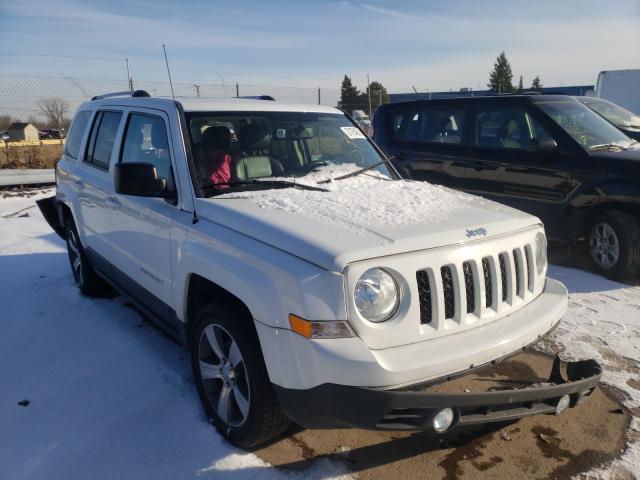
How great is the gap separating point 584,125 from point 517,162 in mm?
882

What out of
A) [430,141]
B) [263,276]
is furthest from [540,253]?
[430,141]

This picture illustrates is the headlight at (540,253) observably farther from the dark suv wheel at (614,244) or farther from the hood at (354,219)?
the dark suv wheel at (614,244)

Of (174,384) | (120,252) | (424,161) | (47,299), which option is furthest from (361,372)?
(424,161)

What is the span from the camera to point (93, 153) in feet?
14.8

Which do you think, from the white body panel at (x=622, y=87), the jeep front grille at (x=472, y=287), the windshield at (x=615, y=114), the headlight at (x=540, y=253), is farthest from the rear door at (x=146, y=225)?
the white body panel at (x=622, y=87)

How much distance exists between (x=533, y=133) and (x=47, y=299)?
559 centimetres

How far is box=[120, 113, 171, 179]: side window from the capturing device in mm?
3301

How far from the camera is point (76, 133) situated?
507cm

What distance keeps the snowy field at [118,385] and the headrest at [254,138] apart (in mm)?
1562

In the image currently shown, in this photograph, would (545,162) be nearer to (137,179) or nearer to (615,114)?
(615,114)

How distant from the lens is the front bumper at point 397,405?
2.07 meters

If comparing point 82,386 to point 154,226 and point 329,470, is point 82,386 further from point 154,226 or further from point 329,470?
point 329,470

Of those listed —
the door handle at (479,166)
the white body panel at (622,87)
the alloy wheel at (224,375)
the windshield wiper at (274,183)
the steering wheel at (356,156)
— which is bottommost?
the alloy wheel at (224,375)

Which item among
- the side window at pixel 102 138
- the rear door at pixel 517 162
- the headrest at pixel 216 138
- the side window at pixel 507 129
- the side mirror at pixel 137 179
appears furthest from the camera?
the side window at pixel 507 129
